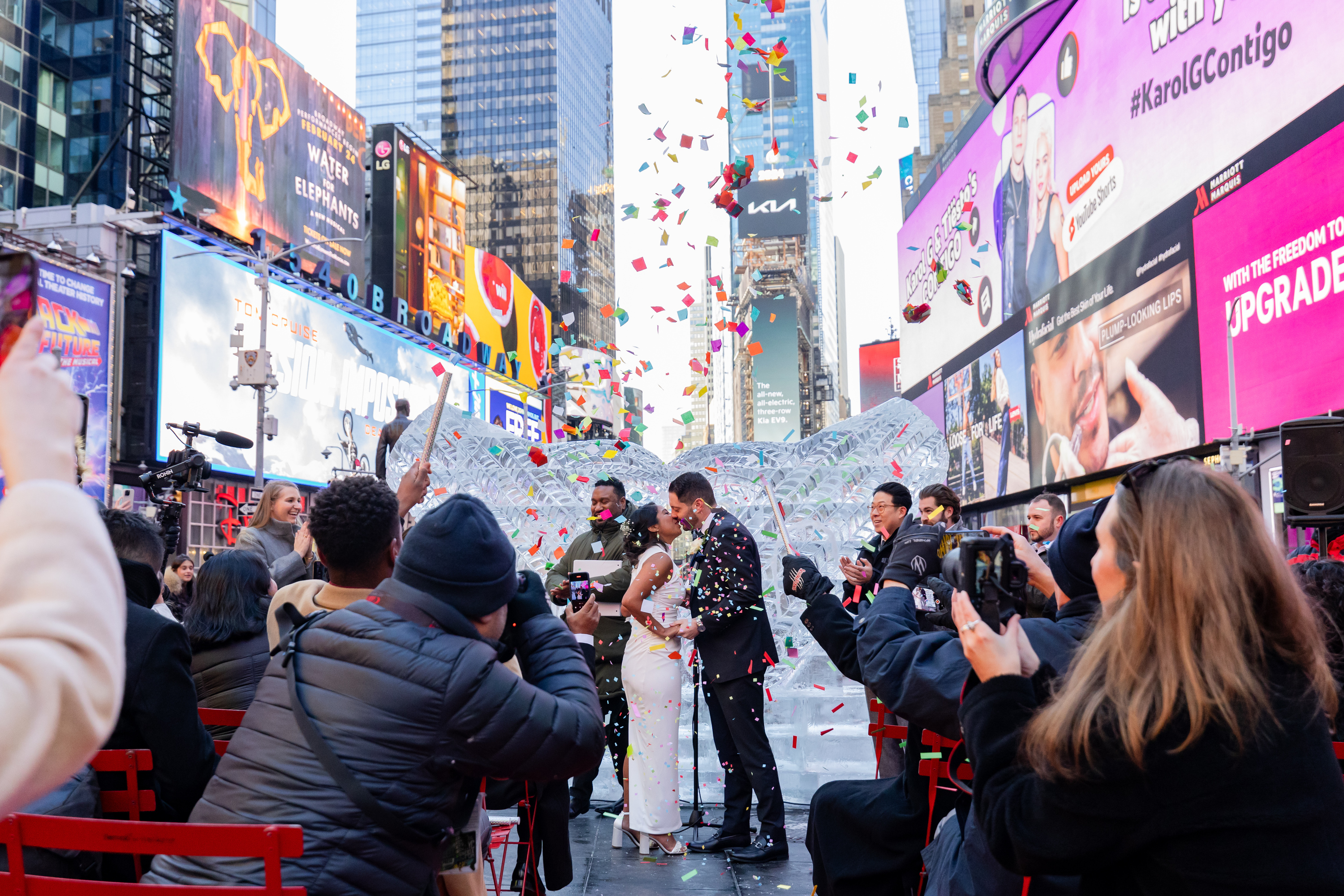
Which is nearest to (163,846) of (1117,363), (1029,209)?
(1117,363)

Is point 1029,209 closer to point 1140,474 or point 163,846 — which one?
point 1140,474

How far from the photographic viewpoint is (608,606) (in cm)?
593

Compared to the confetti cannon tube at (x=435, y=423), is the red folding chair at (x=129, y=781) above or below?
below

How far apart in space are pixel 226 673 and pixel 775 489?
5922 mm

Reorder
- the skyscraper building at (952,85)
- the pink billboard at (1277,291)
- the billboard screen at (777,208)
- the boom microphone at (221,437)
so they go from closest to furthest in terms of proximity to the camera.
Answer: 1. the boom microphone at (221,437)
2. the pink billboard at (1277,291)
3. the billboard screen at (777,208)
4. the skyscraper building at (952,85)

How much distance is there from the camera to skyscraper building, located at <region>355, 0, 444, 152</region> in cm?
11425

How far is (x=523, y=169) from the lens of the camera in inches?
4208

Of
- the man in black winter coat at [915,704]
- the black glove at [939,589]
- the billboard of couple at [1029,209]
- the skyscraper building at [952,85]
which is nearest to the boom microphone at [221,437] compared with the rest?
the black glove at [939,589]

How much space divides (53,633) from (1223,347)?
13.9m

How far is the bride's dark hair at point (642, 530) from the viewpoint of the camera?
543 cm

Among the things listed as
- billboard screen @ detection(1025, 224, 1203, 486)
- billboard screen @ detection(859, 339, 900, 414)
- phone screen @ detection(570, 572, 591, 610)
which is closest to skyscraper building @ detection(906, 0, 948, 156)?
billboard screen @ detection(859, 339, 900, 414)

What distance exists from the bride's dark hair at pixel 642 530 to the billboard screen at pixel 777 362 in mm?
49038

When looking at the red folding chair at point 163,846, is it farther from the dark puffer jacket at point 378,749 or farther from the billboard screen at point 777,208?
the billboard screen at point 777,208

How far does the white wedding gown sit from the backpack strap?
10.4 ft
